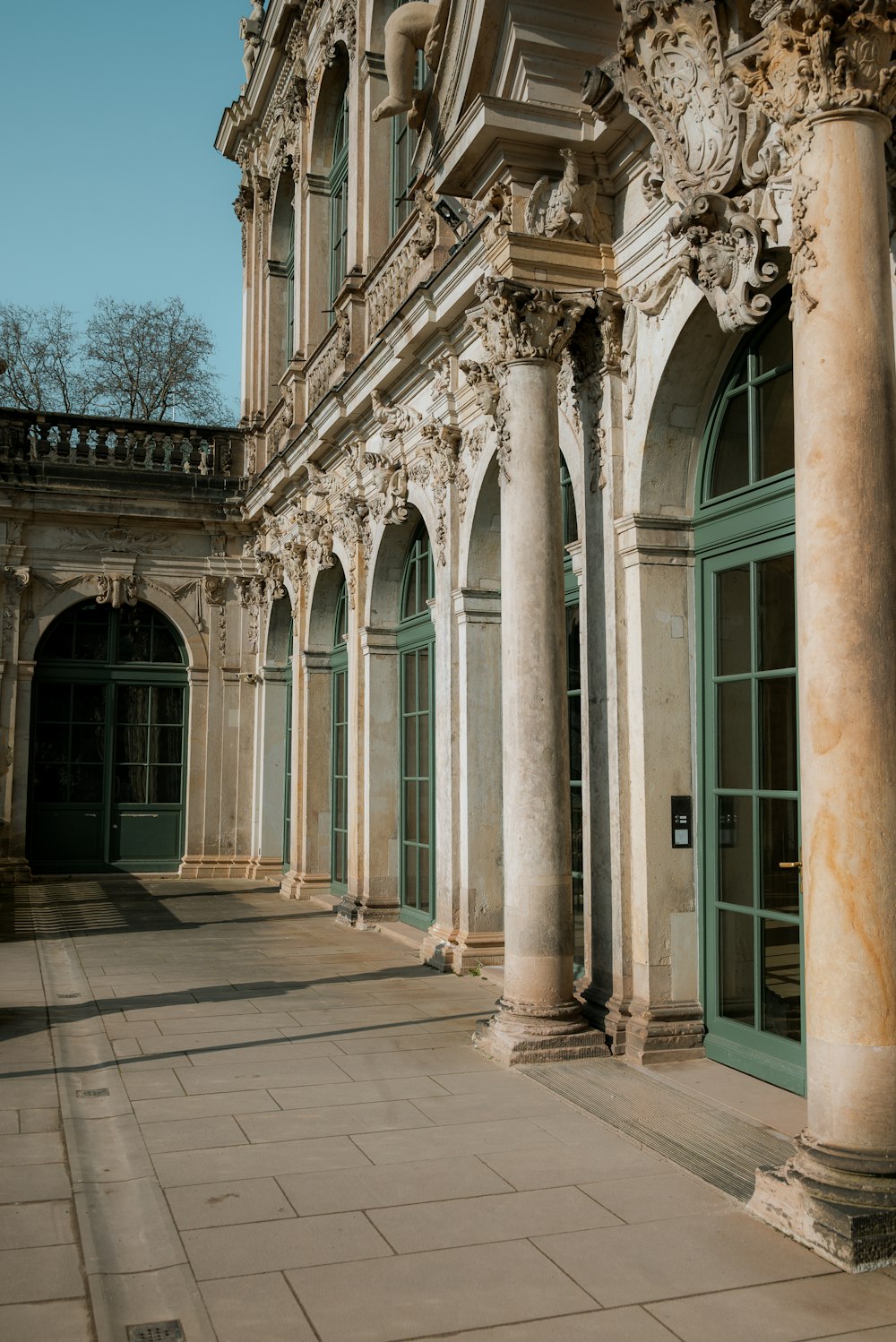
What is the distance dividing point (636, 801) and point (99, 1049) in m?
3.17

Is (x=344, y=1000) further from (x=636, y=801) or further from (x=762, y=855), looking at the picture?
(x=762, y=855)

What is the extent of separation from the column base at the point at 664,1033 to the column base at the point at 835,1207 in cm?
218

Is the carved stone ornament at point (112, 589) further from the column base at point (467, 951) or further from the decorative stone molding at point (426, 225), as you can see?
the column base at point (467, 951)

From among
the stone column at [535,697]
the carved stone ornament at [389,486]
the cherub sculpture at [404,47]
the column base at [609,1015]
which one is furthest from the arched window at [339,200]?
the column base at [609,1015]

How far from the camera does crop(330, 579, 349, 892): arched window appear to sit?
13.7 meters

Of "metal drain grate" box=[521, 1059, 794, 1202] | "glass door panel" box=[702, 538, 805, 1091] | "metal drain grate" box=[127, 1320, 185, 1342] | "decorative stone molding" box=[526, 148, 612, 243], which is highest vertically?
"decorative stone molding" box=[526, 148, 612, 243]

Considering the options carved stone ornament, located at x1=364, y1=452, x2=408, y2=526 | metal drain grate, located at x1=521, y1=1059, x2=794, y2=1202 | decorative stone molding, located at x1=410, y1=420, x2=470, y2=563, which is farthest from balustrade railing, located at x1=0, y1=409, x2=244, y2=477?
metal drain grate, located at x1=521, y1=1059, x2=794, y2=1202

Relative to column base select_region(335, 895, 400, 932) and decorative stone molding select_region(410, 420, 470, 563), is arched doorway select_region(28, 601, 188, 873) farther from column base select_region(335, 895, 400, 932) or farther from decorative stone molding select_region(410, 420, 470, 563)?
decorative stone molding select_region(410, 420, 470, 563)

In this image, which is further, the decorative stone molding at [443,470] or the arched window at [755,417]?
the decorative stone molding at [443,470]

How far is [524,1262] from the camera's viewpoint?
3834mm

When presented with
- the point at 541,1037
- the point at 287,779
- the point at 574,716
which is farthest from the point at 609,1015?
the point at 287,779

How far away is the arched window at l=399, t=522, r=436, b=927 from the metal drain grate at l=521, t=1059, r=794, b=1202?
4.54 m

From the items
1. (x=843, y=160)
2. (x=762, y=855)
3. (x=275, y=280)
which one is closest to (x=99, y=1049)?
(x=762, y=855)

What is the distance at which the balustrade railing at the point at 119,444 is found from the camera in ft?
58.4
